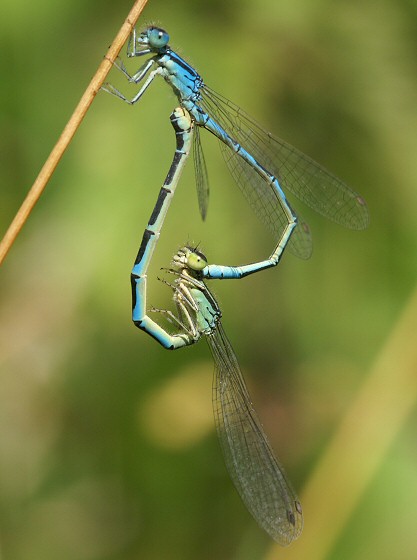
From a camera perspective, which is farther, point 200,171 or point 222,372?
point 222,372

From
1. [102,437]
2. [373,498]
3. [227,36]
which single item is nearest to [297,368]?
[373,498]

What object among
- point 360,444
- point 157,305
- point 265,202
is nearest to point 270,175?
point 265,202

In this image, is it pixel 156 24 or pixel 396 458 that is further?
pixel 396 458

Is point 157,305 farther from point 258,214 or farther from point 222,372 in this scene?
point 258,214

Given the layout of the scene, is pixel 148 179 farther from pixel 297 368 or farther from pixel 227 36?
pixel 297 368

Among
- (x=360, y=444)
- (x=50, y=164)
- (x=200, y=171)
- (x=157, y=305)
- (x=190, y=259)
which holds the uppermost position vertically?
(x=200, y=171)

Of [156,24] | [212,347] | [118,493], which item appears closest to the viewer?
[156,24]

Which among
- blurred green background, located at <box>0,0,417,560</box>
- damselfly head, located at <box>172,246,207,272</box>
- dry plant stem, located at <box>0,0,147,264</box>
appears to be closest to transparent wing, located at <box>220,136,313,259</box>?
blurred green background, located at <box>0,0,417,560</box>
